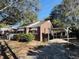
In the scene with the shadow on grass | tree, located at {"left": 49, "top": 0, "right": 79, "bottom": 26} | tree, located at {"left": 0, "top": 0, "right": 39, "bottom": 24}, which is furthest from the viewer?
tree, located at {"left": 49, "top": 0, "right": 79, "bottom": 26}

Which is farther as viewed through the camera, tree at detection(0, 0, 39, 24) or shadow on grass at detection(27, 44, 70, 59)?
tree at detection(0, 0, 39, 24)

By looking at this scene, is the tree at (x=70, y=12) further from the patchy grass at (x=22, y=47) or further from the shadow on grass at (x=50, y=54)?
the shadow on grass at (x=50, y=54)

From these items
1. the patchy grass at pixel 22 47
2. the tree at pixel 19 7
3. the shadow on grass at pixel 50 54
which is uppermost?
the tree at pixel 19 7

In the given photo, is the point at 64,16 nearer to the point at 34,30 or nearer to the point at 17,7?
the point at 34,30

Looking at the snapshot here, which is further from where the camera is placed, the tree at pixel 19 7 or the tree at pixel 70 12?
the tree at pixel 70 12

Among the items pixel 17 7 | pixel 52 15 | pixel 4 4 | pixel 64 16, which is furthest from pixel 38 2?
pixel 52 15

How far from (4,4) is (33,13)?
125 inches

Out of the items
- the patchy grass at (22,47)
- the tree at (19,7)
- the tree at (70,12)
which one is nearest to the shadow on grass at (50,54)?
the patchy grass at (22,47)

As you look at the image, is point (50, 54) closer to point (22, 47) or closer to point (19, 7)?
point (19, 7)

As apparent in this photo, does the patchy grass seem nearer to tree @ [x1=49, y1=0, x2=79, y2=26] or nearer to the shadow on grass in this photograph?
the shadow on grass

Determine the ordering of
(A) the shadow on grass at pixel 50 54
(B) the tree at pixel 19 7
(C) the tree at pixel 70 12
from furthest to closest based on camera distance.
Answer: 1. (C) the tree at pixel 70 12
2. (B) the tree at pixel 19 7
3. (A) the shadow on grass at pixel 50 54

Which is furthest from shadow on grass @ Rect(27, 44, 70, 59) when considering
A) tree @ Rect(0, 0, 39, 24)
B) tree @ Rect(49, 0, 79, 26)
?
tree @ Rect(49, 0, 79, 26)

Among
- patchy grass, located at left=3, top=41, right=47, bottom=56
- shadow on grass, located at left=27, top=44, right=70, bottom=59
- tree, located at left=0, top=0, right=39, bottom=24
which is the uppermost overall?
tree, located at left=0, top=0, right=39, bottom=24

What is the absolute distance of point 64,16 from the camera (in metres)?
52.7
